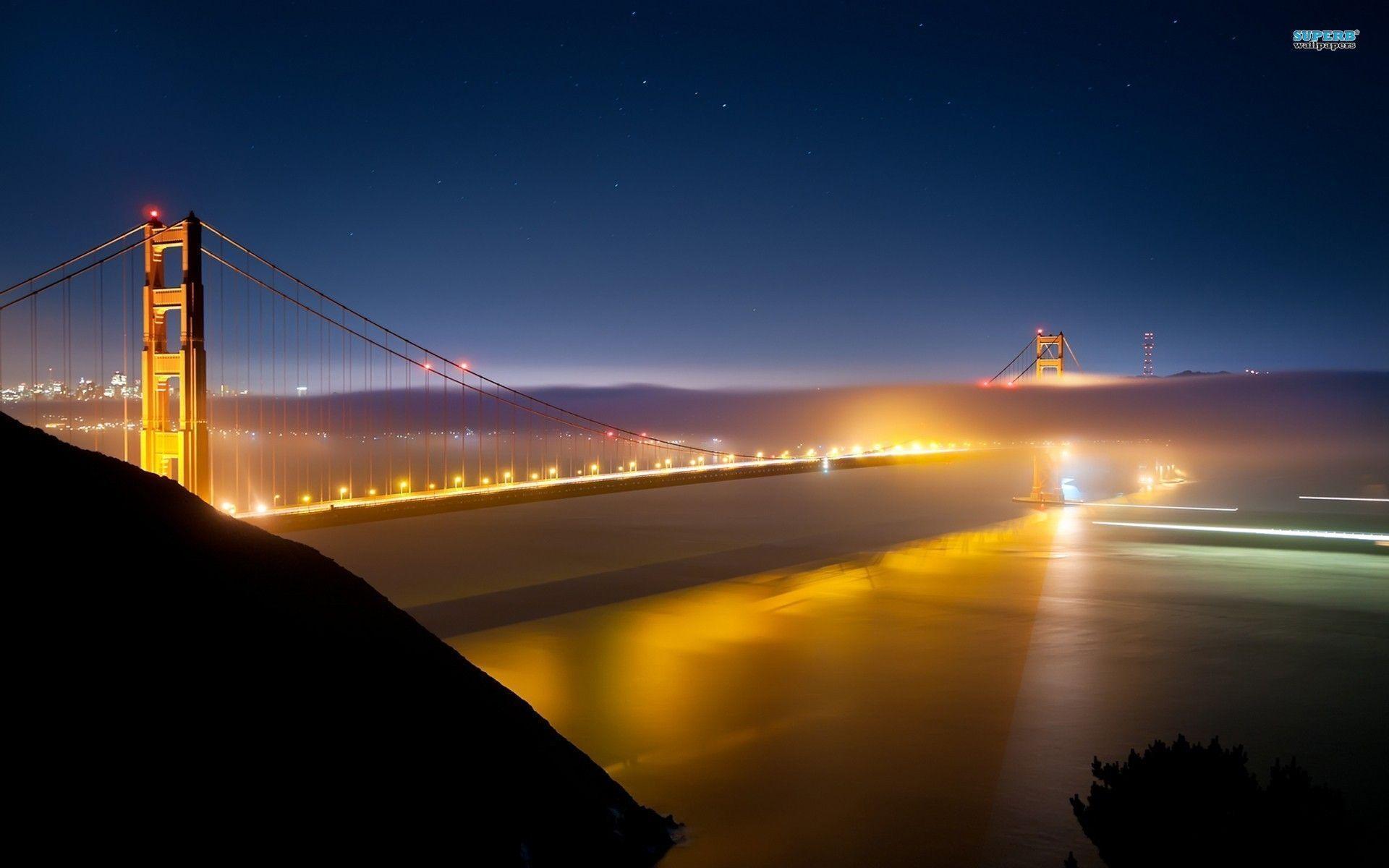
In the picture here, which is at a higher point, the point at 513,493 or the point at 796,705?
the point at 513,493

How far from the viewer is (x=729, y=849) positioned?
8.60m

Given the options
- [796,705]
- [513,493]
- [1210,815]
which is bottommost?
[796,705]

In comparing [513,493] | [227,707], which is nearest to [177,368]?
[513,493]

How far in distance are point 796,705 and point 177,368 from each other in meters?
13.1

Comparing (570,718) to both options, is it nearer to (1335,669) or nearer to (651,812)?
(651,812)

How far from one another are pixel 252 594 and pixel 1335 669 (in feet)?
59.5

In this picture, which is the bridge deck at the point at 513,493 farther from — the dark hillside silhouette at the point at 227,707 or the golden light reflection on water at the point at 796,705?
the dark hillside silhouette at the point at 227,707

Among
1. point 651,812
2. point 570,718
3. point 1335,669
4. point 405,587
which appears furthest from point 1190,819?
point 405,587

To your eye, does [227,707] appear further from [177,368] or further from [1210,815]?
[177,368]

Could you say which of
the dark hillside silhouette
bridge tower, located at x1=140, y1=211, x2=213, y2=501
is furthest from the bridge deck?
the dark hillside silhouette

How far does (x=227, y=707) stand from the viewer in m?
4.42

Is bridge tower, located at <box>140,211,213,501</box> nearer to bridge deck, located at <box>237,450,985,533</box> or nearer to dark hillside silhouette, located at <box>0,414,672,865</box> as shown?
bridge deck, located at <box>237,450,985,533</box>

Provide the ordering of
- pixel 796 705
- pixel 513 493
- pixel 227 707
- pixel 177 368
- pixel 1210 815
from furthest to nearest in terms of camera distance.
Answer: pixel 513 493 → pixel 177 368 → pixel 796 705 → pixel 1210 815 → pixel 227 707

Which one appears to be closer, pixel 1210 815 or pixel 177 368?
pixel 1210 815
